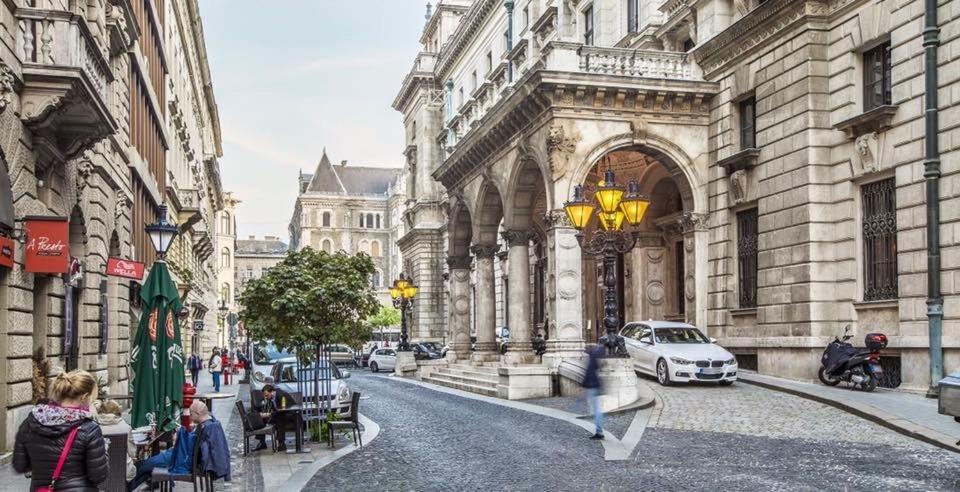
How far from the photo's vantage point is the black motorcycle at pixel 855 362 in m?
19.8

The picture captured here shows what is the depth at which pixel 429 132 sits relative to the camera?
206 ft

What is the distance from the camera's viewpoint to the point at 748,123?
26031 millimetres

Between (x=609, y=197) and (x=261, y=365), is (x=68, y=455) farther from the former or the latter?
(x=261, y=365)

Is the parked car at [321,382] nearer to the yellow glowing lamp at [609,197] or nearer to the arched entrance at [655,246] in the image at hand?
the yellow glowing lamp at [609,197]

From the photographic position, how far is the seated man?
1030 cm

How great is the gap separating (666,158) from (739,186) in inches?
99.1

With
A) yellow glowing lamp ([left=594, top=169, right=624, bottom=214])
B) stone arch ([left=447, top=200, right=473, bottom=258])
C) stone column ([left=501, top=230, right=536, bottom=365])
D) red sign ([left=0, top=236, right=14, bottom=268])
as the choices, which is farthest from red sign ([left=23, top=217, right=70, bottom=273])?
stone arch ([left=447, top=200, right=473, bottom=258])

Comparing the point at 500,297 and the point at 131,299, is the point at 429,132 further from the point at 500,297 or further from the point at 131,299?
the point at 131,299

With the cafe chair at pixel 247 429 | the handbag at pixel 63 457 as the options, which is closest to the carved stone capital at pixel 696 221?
the cafe chair at pixel 247 429

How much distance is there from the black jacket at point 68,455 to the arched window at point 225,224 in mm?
112395

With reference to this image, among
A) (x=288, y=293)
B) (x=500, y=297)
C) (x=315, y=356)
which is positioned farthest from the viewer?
(x=500, y=297)

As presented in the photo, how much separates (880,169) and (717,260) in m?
6.27

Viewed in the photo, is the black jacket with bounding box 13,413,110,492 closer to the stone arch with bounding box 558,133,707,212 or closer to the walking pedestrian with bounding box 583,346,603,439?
the walking pedestrian with bounding box 583,346,603,439

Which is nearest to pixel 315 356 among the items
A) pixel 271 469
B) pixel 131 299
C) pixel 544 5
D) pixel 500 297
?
pixel 271 469
